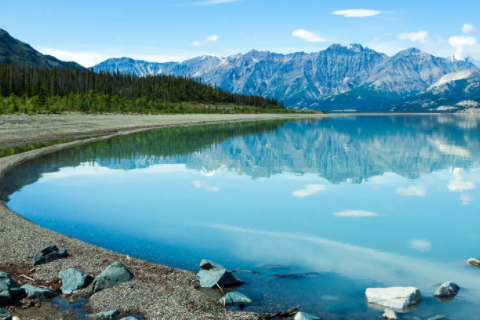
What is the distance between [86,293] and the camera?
8.13 m

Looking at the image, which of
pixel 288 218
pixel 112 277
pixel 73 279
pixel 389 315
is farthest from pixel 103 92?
pixel 389 315

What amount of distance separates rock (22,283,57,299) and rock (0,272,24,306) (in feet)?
0.41

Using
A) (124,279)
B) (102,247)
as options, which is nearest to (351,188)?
(102,247)

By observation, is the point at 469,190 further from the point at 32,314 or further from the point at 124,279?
the point at 32,314

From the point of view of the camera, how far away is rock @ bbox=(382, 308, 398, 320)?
24.7 ft

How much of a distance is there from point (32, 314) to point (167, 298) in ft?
7.52

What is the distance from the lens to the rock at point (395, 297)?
803 cm

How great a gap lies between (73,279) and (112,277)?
76cm

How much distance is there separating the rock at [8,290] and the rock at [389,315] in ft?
21.8

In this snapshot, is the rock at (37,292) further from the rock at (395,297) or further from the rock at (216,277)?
the rock at (395,297)

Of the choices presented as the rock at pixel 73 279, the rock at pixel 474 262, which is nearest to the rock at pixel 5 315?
the rock at pixel 73 279

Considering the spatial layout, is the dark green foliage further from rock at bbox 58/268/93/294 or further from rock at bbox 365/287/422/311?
rock at bbox 365/287/422/311

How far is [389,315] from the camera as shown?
7.55 meters

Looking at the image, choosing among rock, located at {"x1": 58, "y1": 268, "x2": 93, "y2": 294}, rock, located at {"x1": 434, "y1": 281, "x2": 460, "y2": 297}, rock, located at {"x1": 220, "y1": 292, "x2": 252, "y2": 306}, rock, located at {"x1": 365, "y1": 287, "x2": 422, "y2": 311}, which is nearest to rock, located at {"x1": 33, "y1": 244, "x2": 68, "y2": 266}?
rock, located at {"x1": 58, "y1": 268, "x2": 93, "y2": 294}
